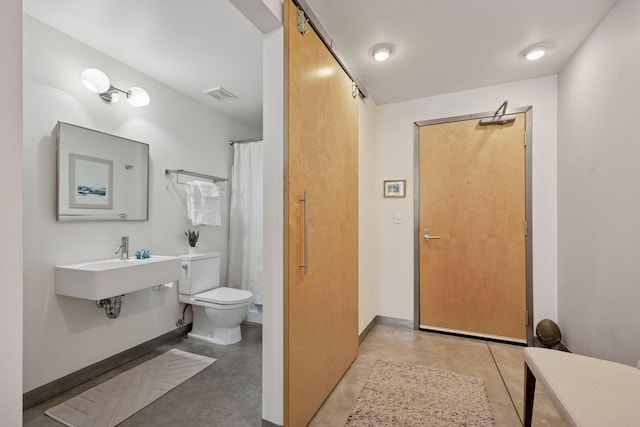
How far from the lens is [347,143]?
2189mm

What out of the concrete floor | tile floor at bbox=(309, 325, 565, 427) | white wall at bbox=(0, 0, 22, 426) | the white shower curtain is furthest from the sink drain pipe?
white wall at bbox=(0, 0, 22, 426)

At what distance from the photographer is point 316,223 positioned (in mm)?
1688

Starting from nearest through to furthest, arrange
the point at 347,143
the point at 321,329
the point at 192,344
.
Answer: the point at 321,329 < the point at 347,143 < the point at 192,344

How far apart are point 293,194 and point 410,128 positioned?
2.12 meters

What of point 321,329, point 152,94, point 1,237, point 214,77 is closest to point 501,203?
point 321,329

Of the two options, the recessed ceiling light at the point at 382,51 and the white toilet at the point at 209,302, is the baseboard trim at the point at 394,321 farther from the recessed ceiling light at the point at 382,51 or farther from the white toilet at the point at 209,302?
the recessed ceiling light at the point at 382,51

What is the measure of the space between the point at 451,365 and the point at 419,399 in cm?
61

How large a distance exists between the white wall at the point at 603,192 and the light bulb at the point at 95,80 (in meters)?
3.34

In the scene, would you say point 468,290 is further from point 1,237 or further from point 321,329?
point 1,237

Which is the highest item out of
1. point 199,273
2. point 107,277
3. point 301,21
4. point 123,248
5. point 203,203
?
point 301,21

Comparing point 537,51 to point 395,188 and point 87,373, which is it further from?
point 87,373

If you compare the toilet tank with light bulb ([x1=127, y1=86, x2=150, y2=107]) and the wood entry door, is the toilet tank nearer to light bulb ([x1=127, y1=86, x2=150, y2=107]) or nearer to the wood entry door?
light bulb ([x1=127, y1=86, x2=150, y2=107])

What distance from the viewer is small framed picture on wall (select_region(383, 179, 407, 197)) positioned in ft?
10.0

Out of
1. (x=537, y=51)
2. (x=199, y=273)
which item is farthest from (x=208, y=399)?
(x=537, y=51)
